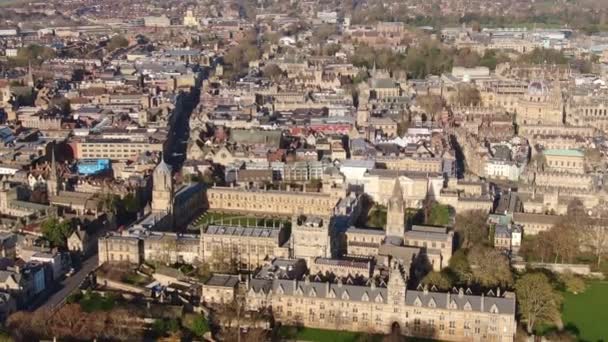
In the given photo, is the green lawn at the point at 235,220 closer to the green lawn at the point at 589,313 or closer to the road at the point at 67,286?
the road at the point at 67,286

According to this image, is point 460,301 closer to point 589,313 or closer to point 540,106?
point 589,313

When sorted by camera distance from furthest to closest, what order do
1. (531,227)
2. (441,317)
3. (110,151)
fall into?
(110,151)
(531,227)
(441,317)

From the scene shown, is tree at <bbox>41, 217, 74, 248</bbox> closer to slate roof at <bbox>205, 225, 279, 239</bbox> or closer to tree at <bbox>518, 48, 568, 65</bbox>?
slate roof at <bbox>205, 225, 279, 239</bbox>

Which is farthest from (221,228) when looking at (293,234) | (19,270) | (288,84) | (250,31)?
(250,31)

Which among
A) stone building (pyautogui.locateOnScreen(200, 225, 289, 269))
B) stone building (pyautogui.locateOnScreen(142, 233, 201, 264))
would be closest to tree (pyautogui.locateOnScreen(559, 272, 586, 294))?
A: stone building (pyautogui.locateOnScreen(200, 225, 289, 269))

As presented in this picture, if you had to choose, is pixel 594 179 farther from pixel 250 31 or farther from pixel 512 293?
pixel 250 31

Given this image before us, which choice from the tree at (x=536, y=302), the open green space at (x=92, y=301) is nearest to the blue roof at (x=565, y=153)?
the tree at (x=536, y=302)
